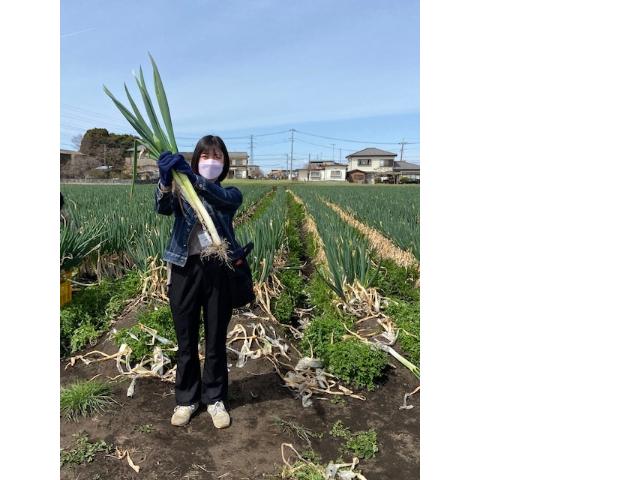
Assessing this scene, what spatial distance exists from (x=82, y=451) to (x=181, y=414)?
46 cm

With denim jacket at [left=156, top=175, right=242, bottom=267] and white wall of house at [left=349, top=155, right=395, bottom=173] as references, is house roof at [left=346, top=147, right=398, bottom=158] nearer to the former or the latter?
white wall of house at [left=349, top=155, right=395, bottom=173]

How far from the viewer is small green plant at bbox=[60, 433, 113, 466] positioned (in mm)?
1893

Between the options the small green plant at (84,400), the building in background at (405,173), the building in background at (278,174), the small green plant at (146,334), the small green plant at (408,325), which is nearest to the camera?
the small green plant at (84,400)

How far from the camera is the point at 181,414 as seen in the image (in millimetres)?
2199

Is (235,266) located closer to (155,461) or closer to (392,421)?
(155,461)

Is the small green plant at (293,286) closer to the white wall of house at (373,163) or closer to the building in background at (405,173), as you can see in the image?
the building in background at (405,173)

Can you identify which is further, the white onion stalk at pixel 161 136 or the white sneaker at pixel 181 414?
the white sneaker at pixel 181 414

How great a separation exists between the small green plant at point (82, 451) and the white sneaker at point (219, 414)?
0.49 metres

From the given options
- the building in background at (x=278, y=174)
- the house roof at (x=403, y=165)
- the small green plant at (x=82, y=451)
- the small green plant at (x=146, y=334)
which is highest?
the house roof at (x=403, y=165)

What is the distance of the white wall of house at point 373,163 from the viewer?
179ft

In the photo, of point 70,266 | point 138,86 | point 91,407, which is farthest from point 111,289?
point 138,86

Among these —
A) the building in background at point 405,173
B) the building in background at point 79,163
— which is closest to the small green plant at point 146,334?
the building in background at point 79,163

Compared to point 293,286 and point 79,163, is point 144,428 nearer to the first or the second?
point 293,286

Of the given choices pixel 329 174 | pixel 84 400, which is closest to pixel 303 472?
pixel 84 400
